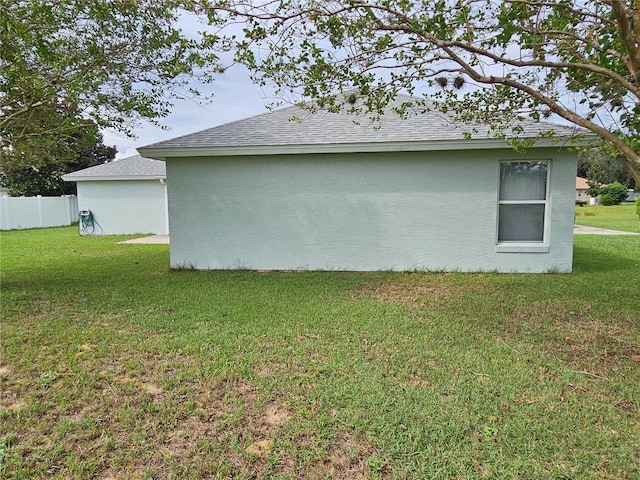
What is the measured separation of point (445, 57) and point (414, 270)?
15.6 ft

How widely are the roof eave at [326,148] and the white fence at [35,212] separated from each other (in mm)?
14616

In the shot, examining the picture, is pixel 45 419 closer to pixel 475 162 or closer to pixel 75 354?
pixel 75 354

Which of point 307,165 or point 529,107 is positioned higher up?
point 529,107

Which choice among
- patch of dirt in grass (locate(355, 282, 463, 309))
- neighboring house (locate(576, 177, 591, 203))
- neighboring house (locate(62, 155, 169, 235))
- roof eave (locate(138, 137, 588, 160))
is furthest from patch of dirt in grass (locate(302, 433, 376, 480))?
neighboring house (locate(576, 177, 591, 203))

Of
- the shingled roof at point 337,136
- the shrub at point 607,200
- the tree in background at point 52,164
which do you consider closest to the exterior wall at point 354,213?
the shingled roof at point 337,136

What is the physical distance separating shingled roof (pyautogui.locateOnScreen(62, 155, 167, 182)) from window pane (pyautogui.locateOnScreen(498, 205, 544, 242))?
42.1 ft

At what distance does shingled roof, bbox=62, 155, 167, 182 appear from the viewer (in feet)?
53.1

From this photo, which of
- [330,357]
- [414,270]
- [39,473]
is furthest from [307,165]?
[39,473]

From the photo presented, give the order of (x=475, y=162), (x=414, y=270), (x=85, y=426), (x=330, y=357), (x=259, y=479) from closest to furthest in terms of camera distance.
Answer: (x=259, y=479) < (x=85, y=426) < (x=330, y=357) < (x=475, y=162) < (x=414, y=270)

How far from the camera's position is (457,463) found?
7.72 feet

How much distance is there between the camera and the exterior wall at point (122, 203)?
Answer: 16484 mm

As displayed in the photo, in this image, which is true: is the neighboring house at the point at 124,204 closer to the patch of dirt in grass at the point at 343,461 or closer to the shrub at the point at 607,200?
the patch of dirt in grass at the point at 343,461

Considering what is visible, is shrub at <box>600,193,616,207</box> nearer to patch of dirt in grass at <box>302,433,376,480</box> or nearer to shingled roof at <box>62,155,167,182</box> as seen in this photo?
shingled roof at <box>62,155,167,182</box>

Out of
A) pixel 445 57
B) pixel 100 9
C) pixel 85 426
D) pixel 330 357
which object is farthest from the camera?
pixel 100 9
